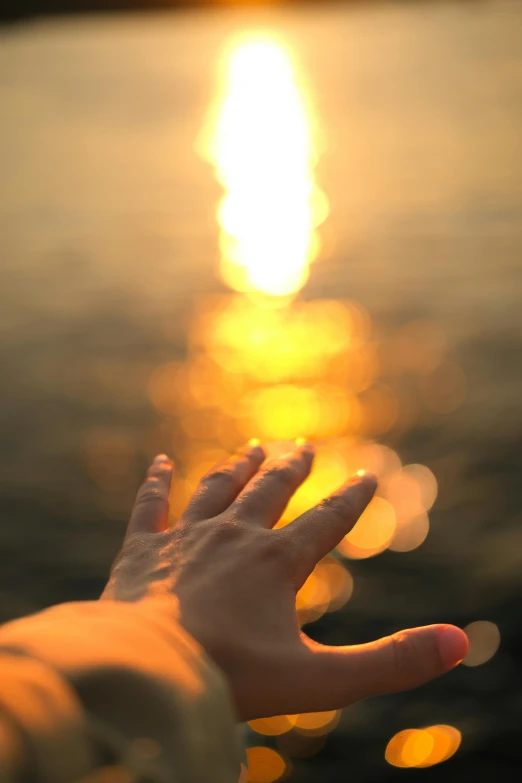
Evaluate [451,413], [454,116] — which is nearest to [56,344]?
[451,413]

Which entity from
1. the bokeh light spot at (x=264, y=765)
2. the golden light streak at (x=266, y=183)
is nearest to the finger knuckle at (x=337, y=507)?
the bokeh light spot at (x=264, y=765)

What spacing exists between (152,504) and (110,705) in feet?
2.30

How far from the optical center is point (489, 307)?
6383mm

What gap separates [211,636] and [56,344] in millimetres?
5468

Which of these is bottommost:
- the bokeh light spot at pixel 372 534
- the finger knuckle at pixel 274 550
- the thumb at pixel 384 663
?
the thumb at pixel 384 663

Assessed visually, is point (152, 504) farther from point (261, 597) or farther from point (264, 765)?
point (264, 765)

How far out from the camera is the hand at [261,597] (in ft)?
3.67

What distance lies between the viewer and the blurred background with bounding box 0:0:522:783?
3430 mm

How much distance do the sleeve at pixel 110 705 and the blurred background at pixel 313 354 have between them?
3.40ft

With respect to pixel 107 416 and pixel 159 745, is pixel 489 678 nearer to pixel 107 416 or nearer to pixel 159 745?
pixel 159 745

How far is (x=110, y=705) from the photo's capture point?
0.80 meters

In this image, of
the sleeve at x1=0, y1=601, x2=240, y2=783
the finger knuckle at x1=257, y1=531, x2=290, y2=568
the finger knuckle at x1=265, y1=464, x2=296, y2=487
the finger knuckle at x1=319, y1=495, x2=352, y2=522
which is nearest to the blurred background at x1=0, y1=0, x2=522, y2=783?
the finger knuckle at x1=265, y1=464, x2=296, y2=487

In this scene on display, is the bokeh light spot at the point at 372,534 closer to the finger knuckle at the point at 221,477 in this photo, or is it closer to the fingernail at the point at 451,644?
the finger knuckle at the point at 221,477

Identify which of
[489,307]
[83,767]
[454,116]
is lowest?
[83,767]
